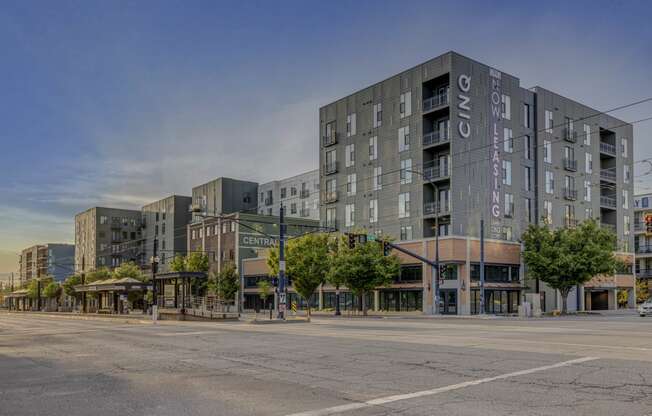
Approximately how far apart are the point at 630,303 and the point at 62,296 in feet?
361

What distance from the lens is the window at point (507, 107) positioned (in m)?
60.9

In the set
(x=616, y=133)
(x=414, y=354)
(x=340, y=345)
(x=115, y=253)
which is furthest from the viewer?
(x=115, y=253)

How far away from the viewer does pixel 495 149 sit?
5953 centimetres

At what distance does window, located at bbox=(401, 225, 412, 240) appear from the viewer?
196 feet

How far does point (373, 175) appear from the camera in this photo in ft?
212

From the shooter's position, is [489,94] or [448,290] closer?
[448,290]

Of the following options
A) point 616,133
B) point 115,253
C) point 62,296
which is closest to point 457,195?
point 616,133

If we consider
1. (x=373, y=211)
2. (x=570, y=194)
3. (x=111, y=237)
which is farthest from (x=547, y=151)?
(x=111, y=237)

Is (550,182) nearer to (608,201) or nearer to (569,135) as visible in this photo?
(569,135)

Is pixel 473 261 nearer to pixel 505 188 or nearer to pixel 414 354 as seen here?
pixel 505 188

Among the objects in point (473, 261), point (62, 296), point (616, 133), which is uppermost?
point (616, 133)

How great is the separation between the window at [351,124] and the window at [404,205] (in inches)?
425

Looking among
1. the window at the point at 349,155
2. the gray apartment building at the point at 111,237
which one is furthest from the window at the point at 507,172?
the gray apartment building at the point at 111,237

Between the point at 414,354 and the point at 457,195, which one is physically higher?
the point at 457,195
